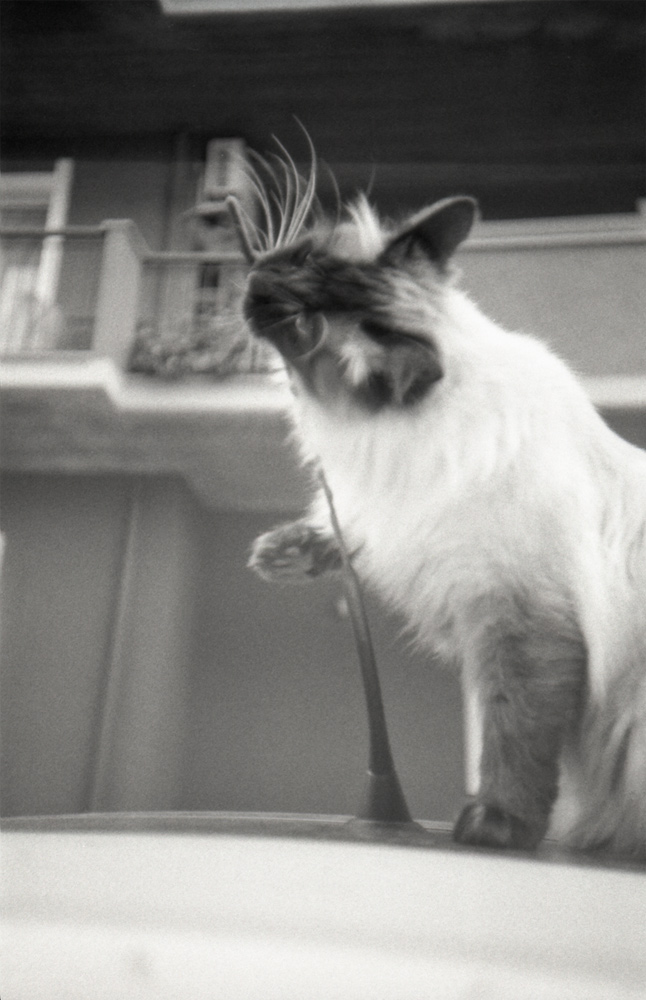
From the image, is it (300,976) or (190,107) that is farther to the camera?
(190,107)

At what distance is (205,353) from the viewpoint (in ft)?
4.15

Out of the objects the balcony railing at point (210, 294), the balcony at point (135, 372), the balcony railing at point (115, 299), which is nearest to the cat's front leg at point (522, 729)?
the balcony at point (135, 372)

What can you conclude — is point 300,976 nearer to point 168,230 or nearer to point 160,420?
point 160,420

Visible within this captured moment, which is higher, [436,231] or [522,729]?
[436,231]

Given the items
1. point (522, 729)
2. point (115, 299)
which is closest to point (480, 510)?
point (522, 729)

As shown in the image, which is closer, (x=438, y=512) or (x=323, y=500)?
(x=438, y=512)

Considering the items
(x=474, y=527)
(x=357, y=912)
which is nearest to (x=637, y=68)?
(x=474, y=527)

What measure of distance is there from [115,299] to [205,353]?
256mm

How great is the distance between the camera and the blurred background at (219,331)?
0.96 meters

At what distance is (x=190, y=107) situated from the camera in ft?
4.56

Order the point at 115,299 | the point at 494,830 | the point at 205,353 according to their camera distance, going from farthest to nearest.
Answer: the point at 115,299, the point at 205,353, the point at 494,830

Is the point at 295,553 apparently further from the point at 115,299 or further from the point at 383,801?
the point at 115,299

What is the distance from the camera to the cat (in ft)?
1.65

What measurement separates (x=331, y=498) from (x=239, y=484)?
0.41m
